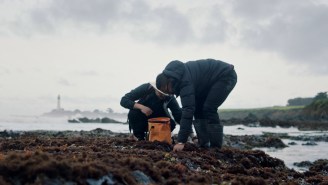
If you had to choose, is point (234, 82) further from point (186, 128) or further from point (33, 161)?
point (33, 161)

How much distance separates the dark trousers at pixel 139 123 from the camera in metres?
10.4

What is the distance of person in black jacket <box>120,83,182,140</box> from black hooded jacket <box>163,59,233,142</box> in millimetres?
796

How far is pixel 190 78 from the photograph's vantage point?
9.08 m

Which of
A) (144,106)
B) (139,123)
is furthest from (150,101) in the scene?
(139,123)

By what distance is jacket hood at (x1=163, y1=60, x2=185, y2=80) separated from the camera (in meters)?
8.84

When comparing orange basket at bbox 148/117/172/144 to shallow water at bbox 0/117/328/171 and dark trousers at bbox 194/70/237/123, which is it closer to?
dark trousers at bbox 194/70/237/123

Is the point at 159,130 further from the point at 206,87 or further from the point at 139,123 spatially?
the point at 206,87

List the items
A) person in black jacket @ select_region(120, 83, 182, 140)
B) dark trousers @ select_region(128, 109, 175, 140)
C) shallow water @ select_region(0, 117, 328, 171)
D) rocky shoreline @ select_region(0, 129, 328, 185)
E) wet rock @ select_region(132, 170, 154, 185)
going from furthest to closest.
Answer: shallow water @ select_region(0, 117, 328, 171) < dark trousers @ select_region(128, 109, 175, 140) < person in black jacket @ select_region(120, 83, 182, 140) < wet rock @ select_region(132, 170, 154, 185) < rocky shoreline @ select_region(0, 129, 328, 185)

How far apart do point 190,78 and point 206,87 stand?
755 mm

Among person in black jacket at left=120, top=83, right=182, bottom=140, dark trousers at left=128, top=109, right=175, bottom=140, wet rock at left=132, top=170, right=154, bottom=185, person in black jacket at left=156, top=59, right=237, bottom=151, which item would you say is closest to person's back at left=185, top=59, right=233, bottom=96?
person in black jacket at left=156, top=59, right=237, bottom=151

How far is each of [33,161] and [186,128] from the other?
4.49m

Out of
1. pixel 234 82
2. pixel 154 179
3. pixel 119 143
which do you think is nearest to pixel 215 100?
pixel 234 82

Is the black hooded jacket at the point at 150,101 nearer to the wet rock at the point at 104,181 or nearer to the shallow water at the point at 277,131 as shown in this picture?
the shallow water at the point at 277,131

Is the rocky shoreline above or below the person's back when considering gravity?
below
